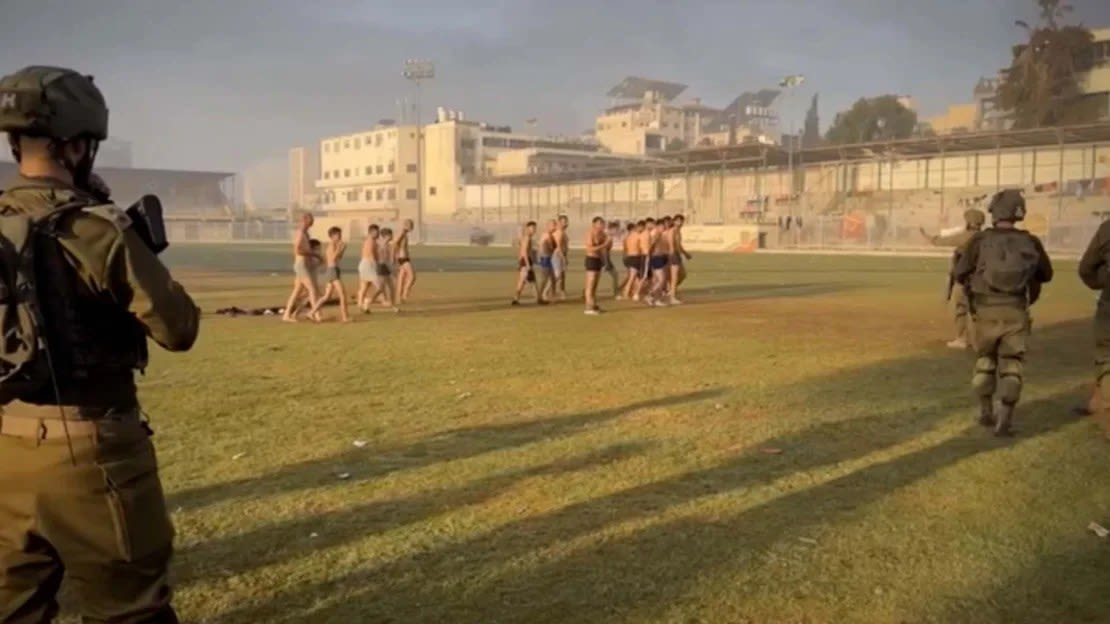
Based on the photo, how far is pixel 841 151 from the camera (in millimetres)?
61594

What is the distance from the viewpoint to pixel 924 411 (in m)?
7.58

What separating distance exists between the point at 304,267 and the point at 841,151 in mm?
54274

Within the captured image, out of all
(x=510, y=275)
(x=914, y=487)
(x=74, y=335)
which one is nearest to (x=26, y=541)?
(x=74, y=335)

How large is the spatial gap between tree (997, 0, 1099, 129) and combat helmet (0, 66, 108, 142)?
7303 centimetres

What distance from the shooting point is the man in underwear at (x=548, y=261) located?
17014 mm

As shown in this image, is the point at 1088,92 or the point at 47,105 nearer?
the point at 47,105

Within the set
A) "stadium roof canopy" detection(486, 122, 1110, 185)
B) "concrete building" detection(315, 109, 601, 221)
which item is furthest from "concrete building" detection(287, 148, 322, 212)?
"stadium roof canopy" detection(486, 122, 1110, 185)

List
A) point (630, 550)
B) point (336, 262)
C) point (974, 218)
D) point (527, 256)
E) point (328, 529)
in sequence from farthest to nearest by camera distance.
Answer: point (527, 256)
point (336, 262)
point (974, 218)
point (328, 529)
point (630, 550)

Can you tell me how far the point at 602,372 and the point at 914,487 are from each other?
449 cm

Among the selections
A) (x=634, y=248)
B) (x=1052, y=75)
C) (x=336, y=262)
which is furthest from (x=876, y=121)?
(x=336, y=262)

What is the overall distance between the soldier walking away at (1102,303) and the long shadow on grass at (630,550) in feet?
1.61

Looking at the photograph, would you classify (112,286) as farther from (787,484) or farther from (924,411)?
(924,411)

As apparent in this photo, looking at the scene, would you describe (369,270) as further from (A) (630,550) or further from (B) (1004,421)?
(A) (630,550)

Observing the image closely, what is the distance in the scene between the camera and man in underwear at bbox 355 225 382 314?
15.2 m
